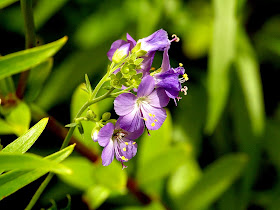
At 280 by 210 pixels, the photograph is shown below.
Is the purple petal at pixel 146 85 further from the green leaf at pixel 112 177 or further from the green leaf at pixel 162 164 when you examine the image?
the green leaf at pixel 162 164

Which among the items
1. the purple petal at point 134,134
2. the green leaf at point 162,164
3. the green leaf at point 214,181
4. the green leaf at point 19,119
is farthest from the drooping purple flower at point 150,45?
the green leaf at point 214,181

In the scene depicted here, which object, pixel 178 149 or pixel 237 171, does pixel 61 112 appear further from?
pixel 237 171

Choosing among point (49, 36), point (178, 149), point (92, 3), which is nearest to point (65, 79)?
point (49, 36)

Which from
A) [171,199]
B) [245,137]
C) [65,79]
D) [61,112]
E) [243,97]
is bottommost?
[171,199]

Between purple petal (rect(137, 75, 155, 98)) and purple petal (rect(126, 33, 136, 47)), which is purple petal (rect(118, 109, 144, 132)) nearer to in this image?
purple petal (rect(137, 75, 155, 98))

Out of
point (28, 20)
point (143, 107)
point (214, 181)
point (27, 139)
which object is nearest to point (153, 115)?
point (143, 107)

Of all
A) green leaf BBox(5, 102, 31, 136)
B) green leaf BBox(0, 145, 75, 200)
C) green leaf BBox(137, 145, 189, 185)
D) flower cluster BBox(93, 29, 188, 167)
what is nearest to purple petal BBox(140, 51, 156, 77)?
flower cluster BBox(93, 29, 188, 167)

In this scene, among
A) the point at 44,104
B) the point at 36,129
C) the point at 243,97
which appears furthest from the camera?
the point at 243,97

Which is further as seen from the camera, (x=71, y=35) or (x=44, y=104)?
(x=71, y=35)
